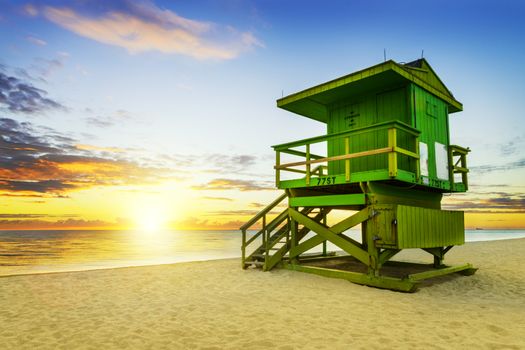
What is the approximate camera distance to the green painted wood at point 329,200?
921 cm

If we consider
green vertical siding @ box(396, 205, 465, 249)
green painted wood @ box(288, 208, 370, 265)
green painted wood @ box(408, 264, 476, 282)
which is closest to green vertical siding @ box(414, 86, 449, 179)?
green vertical siding @ box(396, 205, 465, 249)

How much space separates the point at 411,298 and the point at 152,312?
5.43 m

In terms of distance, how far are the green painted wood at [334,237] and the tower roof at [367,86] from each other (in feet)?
12.2

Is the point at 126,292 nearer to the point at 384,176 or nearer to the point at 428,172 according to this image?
the point at 384,176

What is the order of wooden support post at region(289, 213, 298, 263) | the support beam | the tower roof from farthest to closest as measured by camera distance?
wooden support post at region(289, 213, 298, 263) → the tower roof → the support beam

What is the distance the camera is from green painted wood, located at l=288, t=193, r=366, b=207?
30.2ft

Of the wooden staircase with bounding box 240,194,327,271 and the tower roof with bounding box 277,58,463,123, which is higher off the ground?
the tower roof with bounding box 277,58,463,123

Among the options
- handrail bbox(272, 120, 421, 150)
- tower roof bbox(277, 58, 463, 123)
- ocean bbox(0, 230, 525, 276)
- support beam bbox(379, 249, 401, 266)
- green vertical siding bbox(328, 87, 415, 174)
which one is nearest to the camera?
handrail bbox(272, 120, 421, 150)

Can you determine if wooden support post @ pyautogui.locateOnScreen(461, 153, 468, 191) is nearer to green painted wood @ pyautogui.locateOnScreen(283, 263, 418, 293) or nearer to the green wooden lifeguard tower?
the green wooden lifeguard tower

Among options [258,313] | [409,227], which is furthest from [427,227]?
[258,313]

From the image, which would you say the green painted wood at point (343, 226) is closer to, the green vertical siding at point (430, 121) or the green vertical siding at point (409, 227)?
the green vertical siding at point (409, 227)

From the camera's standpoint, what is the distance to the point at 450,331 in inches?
212

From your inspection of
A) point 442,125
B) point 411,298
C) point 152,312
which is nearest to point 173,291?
point 152,312

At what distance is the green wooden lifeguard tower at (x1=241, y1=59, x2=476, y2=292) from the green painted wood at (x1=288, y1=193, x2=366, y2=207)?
3 centimetres
